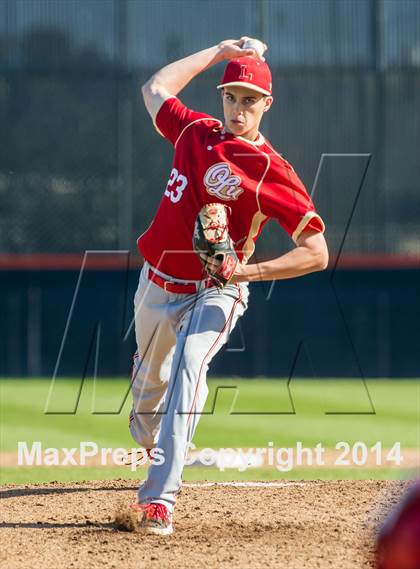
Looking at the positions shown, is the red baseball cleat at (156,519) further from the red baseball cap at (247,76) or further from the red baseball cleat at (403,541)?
the red baseball cleat at (403,541)

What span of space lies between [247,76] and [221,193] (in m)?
0.57

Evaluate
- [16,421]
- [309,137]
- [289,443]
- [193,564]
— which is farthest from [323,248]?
[309,137]

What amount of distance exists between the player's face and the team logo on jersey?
0.21 m

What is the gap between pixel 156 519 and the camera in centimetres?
502

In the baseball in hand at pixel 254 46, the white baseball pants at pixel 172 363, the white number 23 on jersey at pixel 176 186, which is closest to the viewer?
the white baseball pants at pixel 172 363

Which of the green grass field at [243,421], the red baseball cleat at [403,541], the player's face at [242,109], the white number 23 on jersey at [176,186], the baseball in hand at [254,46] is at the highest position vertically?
the baseball in hand at [254,46]

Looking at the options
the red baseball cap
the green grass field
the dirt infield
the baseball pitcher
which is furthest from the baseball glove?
the green grass field

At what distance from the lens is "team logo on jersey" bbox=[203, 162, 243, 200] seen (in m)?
5.32

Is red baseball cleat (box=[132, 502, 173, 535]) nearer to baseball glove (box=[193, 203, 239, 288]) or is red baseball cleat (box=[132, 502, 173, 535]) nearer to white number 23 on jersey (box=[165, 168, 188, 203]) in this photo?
baseball glove (box=[193, 203, 239, 288])

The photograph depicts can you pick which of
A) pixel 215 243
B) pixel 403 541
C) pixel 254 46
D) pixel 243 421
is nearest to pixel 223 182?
pixel 215 243

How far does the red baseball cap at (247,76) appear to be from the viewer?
531 centimetres

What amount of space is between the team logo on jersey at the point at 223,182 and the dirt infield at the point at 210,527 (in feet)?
5.22

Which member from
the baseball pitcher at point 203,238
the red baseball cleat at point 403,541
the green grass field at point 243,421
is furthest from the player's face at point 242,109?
the red baseball cleat at point 403,541

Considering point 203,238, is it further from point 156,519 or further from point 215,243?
point 156,519
